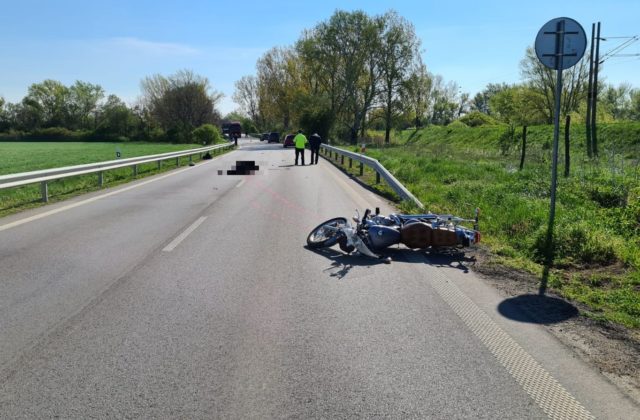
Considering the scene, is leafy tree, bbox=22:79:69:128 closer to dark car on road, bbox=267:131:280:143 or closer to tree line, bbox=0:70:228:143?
tree line, bbox=0:70:228:143

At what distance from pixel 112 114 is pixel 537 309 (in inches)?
3578

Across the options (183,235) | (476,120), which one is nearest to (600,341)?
(183,235)

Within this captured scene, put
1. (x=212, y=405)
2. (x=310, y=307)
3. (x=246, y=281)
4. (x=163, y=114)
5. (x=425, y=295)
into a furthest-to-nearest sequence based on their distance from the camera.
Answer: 1. (x=163, y=114)
2. (x=246, y=281)
3. (x=425, y=295)
4. (x=310, y=307)
5. (x=212, y=405)

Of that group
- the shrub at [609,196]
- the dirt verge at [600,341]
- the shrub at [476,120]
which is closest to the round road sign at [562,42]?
the dirt verge at [600,341]

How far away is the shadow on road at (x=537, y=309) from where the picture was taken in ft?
15.9

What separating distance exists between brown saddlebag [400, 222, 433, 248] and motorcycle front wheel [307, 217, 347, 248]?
36.3 inches

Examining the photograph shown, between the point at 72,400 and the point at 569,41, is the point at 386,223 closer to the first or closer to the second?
the point at 569,41

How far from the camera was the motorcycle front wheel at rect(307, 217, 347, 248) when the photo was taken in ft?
24.8

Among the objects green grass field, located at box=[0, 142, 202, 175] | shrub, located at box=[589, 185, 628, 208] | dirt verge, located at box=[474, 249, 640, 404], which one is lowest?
green grass field, located at box=[0, 142, 202, 175]

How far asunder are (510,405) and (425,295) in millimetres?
2258

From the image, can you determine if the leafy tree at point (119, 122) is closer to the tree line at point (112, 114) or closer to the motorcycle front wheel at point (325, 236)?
the tree line at point (112, 114)

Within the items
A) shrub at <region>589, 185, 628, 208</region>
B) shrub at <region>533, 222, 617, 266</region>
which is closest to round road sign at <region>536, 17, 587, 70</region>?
shrub at <region>533, 222, 617, 266</region>

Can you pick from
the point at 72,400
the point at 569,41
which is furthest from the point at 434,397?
the point at 569,41

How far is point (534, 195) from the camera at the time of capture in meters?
11.8
